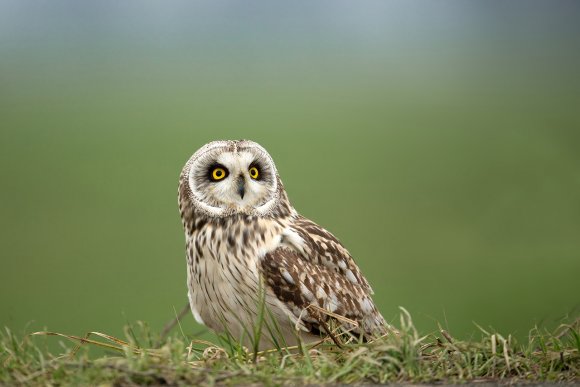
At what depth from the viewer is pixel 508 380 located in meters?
2.45

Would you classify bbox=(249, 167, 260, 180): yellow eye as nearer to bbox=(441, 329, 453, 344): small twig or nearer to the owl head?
the owl head

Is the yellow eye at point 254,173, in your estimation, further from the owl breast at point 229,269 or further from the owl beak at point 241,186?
the owl breast at point 229,269

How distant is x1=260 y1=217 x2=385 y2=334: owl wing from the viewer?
10.3 ft

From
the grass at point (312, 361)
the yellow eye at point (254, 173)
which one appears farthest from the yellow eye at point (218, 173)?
the grass at point (312, 361)

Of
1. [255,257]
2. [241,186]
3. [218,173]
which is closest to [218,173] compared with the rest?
[218,173]

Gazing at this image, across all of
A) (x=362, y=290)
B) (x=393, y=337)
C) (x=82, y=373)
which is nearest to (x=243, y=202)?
(x=362, y=290)

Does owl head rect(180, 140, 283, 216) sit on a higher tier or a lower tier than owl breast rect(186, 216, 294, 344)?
higher

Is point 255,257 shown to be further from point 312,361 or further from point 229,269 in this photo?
point 312,361

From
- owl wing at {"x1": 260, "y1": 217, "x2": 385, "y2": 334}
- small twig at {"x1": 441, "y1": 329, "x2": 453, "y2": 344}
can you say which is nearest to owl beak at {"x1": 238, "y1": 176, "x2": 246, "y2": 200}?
owl wing at {"x1": 260, "y1": 217, "x2": 385, "y2": 334}

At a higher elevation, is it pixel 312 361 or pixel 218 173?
pixel 218 173

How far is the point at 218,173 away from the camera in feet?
11.0

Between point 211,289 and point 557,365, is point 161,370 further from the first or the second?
point 557,365

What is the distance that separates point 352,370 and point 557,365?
786mm

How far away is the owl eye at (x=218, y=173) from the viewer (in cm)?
333
